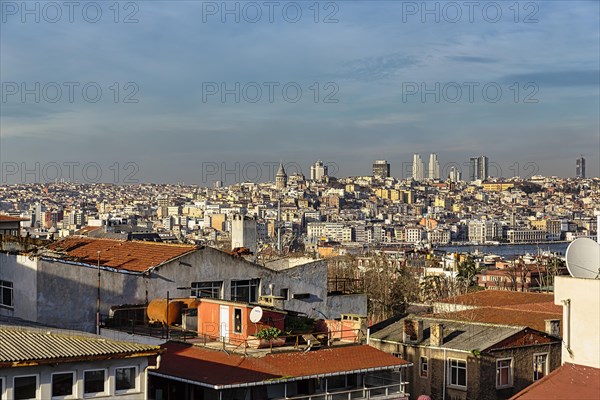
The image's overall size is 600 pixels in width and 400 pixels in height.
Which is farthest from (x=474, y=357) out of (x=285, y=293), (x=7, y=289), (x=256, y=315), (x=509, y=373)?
(x=7, y=289)

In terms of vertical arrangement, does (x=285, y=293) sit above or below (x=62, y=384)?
above

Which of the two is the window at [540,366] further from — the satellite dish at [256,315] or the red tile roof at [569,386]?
the red tile roof at [569,386]

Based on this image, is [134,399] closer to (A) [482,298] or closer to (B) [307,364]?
(B) [307,364]

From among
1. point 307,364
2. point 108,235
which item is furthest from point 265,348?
point 108,235

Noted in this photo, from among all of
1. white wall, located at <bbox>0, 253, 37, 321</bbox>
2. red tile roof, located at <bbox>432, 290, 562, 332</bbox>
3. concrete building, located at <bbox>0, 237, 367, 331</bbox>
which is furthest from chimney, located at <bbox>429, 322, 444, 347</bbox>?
white wall, located at <bbox>0, 253, 37, 321</bbox>

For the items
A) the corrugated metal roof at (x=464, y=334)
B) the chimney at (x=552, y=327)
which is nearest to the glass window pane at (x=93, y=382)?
the corrugated metal roof at (x=464, y=334)

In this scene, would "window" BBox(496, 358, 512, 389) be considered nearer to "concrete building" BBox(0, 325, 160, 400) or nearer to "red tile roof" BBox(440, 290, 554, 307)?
"red tile roof" BBox(440, 290, 554, 307)

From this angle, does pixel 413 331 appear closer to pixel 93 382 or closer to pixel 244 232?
pixel 244 232
